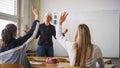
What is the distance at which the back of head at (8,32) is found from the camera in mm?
2873

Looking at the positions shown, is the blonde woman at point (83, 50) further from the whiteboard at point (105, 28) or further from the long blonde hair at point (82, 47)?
the whiteboard at point (105, 28)

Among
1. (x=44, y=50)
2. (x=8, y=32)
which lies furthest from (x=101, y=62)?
(x=44, y=50)

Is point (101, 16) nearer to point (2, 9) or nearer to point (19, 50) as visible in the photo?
point (2, 9)

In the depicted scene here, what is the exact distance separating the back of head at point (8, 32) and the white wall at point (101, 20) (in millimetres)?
5678

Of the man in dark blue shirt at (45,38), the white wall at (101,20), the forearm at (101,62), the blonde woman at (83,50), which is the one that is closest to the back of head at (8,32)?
the blonde woman at (83,50)

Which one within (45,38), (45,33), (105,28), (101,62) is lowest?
(101,62)

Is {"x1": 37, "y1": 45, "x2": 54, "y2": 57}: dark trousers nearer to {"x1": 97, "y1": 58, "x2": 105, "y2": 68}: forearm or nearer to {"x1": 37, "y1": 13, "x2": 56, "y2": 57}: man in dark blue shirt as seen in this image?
{"x1": 37, "y1": 13, "x2": 56, "y2": 57}: man in dark blue shirt

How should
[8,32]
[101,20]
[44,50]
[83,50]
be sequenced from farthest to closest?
[101,20], [44,50], [8,32], [83,50]

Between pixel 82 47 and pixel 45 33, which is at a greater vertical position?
pixel 45 33

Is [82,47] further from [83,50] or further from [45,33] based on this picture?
[45,33]

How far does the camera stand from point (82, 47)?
2.76 m

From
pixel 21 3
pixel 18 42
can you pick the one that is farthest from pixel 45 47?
pixel 21 3

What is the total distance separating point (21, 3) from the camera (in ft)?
27.4

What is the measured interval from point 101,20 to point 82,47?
5.72 meters
